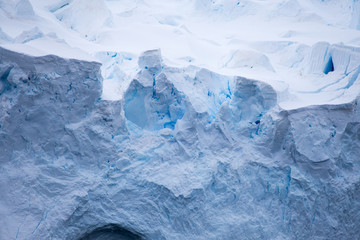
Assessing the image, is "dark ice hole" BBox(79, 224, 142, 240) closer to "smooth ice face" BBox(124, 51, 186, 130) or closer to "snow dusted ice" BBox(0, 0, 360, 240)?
"snow dusted ice" BBox(0, 0, 360, 240)

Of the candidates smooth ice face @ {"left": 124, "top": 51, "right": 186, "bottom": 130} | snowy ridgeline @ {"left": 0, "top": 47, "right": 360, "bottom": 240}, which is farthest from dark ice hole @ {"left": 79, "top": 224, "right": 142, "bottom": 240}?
smooth ice face @ {"left": 124, "top": 51, "right": 186, "bottom": 130}

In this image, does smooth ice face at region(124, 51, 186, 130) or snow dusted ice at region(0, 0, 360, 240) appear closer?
snow dusted ice at region(0, 0, 360, 240)

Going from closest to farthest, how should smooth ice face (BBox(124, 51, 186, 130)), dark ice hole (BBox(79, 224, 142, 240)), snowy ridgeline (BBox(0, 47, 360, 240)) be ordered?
snowy ridgeline (BBox(0, 47, 360, 240)), dark ice hole (BBox(79, 224, 142, 240)), smooth ice face (BBox(124, 51, 186, 130))

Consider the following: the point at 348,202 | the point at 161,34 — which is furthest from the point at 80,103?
the point at 348,202

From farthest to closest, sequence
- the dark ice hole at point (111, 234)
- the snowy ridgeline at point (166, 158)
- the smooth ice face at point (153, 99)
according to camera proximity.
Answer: the smooth ice face at point (153, 99)
the dark ice hole at point (111, 234)
the snowy ridgeline at point (166, 158)

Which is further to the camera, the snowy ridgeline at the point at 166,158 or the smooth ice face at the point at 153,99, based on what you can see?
the smooth ice face at the point at 153,99

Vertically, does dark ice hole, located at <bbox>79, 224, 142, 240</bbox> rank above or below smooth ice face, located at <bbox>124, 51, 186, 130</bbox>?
below

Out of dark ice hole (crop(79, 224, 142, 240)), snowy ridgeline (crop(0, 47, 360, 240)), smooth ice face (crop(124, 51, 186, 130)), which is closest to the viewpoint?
snowy ridgeline (crop(0, 47, 360, 240))

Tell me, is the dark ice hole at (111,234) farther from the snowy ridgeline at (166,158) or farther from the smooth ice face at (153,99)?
the smooth ice face at (153,99)

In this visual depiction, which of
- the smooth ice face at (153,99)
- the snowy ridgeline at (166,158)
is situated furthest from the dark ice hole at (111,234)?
the smooth ice face at (153,99)

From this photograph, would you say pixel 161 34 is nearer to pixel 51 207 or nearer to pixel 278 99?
pixel 278 99
